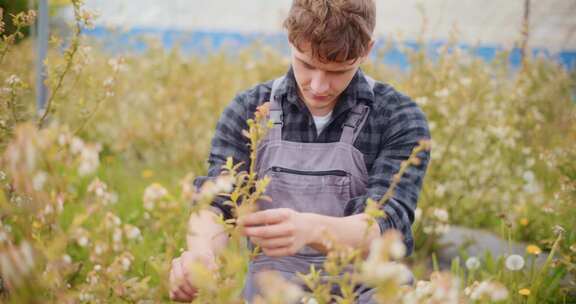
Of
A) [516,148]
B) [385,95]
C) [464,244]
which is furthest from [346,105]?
[516,148]


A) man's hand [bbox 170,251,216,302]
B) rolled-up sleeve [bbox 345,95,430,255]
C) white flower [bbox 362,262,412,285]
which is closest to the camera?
white flower [bbox 362,262,412,285]

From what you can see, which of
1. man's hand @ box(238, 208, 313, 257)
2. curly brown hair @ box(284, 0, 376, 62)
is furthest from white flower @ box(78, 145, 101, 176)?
curly brown hair @ box(284, 0, 376, 62)

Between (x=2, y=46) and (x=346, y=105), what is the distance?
970mm

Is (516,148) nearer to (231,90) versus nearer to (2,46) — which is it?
(231,90)

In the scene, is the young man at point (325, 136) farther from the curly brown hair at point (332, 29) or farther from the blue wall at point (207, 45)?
the blue wall at point (207, 45)

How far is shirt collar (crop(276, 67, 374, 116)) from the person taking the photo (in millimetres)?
1734

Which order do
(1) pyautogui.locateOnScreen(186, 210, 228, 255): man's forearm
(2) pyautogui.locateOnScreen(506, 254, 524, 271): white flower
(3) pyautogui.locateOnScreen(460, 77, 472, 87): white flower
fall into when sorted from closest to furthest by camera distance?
(1) pyautogui.locateOnScreen(186, 210, 228, 255): man's forearm < (2) pyautogui.locateOnScreen(506, 254, 524, 271): white flower < (3) pyautogui.locateOnScreen(460, 77, 472, 87): white flower

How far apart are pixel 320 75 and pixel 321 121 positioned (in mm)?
254

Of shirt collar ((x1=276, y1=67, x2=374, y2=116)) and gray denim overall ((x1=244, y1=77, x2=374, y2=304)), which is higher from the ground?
shirt collar ((x1=276, y1=67, x2=374, y2=116))

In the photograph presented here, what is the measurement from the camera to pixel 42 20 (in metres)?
2.67

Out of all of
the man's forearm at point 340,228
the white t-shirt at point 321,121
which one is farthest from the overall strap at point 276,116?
the man's forearm at point 340,228

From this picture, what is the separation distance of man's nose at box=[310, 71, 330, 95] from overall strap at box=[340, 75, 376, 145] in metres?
0.20

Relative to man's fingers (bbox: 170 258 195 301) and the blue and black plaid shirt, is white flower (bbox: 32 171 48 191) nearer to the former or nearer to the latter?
man's fingers (bbox: 170 258 195 301)

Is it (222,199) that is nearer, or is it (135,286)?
(135,286)
